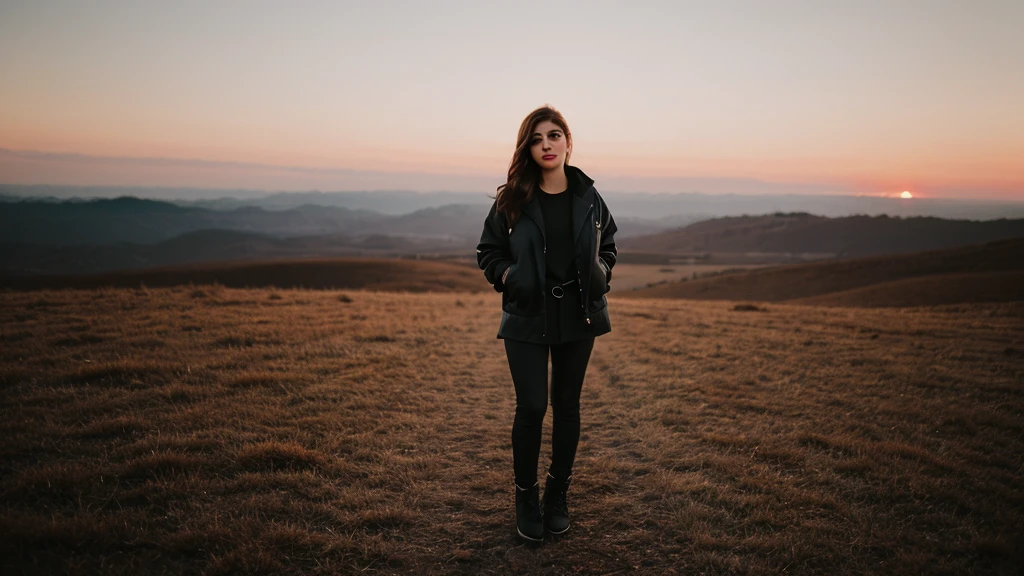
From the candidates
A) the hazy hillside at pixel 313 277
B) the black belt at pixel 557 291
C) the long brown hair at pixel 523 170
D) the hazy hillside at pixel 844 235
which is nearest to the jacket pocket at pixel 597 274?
the black belt at pixel 557 291

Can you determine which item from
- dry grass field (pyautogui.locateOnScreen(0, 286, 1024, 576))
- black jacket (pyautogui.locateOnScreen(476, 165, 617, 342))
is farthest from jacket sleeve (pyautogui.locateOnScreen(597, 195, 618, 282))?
dry grass field (pyautogui.locateOnScreen(0, 286, 1024, 576))

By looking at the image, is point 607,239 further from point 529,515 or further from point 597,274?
point 529,515

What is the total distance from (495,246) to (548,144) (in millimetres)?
820

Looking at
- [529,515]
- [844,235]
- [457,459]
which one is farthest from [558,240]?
[844,235]

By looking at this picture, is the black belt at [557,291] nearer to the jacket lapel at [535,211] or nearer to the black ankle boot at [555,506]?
the jacket lapel at [535,211]

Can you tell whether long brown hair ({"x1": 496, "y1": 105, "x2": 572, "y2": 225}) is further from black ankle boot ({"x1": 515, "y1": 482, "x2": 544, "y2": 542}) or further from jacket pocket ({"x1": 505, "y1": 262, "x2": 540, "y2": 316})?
black ankle boot ({"x1": 515, "y1": 482, "x2": 544, "y2": 542})

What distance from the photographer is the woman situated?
3.43m

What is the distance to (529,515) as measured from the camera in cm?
368

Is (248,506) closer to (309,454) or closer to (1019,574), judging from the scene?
(309,454)

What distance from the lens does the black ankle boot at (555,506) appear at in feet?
12.3

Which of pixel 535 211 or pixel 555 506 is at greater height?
pixel 535 211

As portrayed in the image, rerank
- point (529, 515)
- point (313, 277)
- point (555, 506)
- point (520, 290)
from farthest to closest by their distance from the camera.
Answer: point (313, 277) < point (555, 506) < point (529, 515) < point (520, 290)

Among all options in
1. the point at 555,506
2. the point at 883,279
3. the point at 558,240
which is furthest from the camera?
the point at 883,279

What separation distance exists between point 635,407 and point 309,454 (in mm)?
4378
